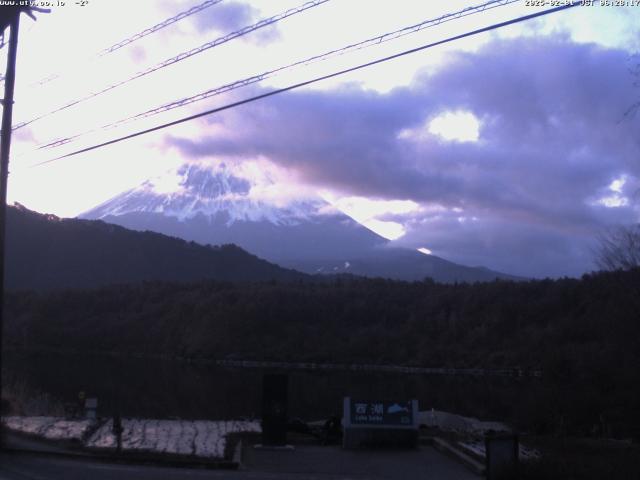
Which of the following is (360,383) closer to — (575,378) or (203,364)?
(575,378)

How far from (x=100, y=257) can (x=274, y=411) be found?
117016 mm

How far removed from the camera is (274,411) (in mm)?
19984

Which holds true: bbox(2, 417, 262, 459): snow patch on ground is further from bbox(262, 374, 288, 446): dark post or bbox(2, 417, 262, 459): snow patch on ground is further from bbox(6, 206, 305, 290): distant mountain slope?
bbox(6, 206, 305, 290): distant mountain slope

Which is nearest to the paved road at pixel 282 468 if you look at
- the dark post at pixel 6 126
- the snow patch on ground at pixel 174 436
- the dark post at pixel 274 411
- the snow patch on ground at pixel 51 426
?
the dark post at pixel 274 411

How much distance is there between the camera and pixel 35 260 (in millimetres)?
113250

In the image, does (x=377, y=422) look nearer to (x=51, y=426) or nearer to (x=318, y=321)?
(x=51, y=426)

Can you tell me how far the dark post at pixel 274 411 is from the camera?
20.0 meters

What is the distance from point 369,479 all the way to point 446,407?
33.6 metres

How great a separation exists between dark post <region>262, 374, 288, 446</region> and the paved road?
1.45ft

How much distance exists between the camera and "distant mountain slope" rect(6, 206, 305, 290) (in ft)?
356

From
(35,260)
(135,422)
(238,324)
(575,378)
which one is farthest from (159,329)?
(135,422)

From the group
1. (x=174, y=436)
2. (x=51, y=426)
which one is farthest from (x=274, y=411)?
(x=51, y=426)

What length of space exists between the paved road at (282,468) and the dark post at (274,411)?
442mm

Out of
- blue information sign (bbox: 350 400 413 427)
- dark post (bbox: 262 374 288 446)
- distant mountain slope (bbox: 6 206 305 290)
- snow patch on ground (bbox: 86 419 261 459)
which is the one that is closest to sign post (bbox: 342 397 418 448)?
blue information sign (bbox: 350 400 413 427)
